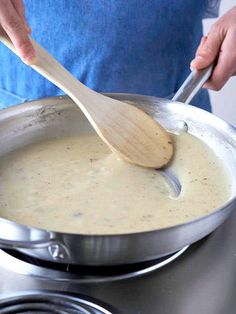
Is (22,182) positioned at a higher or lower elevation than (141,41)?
lower

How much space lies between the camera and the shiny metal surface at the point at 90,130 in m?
0.52

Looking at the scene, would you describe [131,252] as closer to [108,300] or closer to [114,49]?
[108,300]

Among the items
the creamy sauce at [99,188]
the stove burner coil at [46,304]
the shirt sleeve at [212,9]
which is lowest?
the stove burner coil at [46,304]

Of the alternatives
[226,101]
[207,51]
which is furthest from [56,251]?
[226,101]

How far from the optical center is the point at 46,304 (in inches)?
21.6

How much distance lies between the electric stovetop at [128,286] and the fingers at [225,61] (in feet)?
0.93

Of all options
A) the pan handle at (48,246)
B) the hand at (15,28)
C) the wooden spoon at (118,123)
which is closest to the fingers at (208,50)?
the wooden spoon at (118,123)

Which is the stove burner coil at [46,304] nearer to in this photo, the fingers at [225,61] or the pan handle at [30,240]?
the pan handle at [30,240]

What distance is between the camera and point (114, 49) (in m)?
0.88

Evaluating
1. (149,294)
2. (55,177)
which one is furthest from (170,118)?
(149,294)

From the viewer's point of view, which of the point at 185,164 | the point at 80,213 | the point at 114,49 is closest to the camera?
the point at 80,213

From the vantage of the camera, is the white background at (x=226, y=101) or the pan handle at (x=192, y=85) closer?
the pan handle at (x=192, y=85)

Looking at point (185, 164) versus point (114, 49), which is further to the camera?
point (114, 49)

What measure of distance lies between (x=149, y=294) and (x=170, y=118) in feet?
1.04
